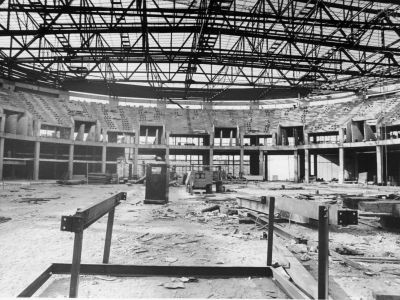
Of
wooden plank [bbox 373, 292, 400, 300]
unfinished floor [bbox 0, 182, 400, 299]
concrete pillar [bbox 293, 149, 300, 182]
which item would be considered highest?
concrete pillar [bbox 293, 149, 300, 182]

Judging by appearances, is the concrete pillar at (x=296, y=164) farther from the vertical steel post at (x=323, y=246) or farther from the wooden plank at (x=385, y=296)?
the vertical steel post at (x=323, y=246)

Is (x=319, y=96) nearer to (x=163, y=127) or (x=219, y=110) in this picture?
(x=219, y=110)

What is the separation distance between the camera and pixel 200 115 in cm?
4188

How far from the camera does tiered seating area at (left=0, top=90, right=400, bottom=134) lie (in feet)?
108

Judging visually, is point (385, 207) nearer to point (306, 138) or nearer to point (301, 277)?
point (301, 277)

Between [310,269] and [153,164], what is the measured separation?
8.87 meters

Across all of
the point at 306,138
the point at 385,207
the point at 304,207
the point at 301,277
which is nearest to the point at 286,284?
the point at 301,277

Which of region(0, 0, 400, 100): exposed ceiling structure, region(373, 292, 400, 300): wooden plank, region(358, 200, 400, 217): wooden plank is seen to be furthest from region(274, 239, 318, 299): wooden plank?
region(0, 0, 400, 100): exposed ceiling structure

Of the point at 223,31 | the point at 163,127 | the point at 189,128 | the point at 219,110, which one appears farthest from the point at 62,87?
the point at 223,31

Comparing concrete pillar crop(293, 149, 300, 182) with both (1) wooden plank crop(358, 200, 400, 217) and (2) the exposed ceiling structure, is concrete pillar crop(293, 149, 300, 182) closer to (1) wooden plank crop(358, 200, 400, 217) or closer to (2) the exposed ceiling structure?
(2) the exposed ceiling structure

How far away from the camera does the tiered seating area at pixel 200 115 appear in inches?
1298

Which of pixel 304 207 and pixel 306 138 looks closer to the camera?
pixel 304 207

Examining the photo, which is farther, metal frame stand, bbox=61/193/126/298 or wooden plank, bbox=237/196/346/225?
wooden plank, bbox=237/196/346/225

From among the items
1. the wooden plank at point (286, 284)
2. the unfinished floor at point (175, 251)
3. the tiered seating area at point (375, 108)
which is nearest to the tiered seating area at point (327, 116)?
the tiered seating area at point (375, 108)
